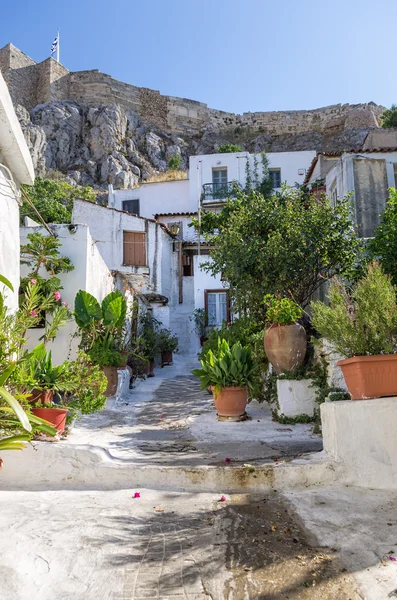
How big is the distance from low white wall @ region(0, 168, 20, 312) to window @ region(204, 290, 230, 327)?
1467 centimetres

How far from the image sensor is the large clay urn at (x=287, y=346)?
286 inches

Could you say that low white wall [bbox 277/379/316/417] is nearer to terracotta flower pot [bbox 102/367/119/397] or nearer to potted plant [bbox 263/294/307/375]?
potted plant [bbox 263/294/307/375]

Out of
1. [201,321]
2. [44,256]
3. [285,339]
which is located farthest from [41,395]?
[201,321]

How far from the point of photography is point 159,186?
28078 mm

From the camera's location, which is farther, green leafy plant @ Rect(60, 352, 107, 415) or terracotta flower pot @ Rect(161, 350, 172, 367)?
terracotta flower pot @ Rect(161, 350, 172, 367)

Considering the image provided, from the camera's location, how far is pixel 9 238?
5586 mm

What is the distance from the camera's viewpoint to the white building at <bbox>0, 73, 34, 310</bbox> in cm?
523

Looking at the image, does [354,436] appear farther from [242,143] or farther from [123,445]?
[242,143]

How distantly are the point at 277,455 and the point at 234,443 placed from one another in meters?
0.81

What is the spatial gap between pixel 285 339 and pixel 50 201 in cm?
2057

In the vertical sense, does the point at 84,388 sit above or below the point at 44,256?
below

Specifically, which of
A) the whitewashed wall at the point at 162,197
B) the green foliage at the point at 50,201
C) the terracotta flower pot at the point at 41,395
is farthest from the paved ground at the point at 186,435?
the whitewashed wall at the point at 162,197

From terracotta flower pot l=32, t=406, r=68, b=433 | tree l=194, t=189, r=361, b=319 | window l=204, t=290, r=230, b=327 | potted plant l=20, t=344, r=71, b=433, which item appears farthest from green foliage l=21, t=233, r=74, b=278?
window l=204, t=290, r=230, b=327

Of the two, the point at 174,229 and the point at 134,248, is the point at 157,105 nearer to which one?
the point at 174,229
